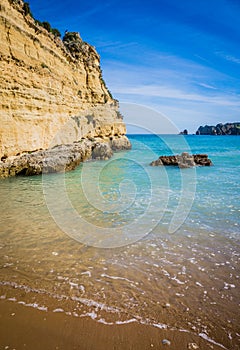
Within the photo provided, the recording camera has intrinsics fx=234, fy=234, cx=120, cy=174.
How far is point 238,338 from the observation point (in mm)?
2492

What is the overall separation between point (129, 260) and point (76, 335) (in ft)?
A: 5.76

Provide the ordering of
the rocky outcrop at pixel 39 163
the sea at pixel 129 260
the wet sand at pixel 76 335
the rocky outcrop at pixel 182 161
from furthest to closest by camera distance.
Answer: the rocky outcrop at pixel 182 161
the rocky outcrop at pixel 39 163
the sea at pixel 129 260
the wet sand at pixel 76 335

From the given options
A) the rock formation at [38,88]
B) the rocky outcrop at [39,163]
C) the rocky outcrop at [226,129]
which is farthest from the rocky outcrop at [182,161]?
the rocky outcrop at [226,129]

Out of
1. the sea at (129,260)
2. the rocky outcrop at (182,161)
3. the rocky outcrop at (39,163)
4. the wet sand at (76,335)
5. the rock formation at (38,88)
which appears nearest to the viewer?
the wet sand at (76,335)

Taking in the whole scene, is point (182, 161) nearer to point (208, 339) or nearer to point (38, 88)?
point (38, 88)

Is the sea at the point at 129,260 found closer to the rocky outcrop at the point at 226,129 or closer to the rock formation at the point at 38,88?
the rock formation at the point at 38,88

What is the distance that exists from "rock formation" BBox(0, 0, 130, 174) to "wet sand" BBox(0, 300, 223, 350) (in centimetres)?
1004

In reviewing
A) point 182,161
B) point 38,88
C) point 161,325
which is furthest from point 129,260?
point 182,161

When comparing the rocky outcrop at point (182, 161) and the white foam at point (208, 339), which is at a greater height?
the rocky outcrop at point (182, 161)

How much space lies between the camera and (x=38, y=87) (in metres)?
14.4

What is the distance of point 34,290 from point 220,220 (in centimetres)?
475

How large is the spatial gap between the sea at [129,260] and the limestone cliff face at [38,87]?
18.5 feet

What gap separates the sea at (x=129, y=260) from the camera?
285 cm

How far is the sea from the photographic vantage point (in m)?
2.85
